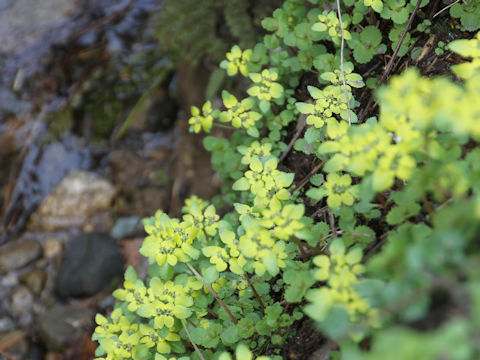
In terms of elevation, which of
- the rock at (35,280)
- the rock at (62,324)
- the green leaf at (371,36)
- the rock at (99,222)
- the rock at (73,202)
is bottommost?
the rock at (35,280)

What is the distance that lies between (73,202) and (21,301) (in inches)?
37.1

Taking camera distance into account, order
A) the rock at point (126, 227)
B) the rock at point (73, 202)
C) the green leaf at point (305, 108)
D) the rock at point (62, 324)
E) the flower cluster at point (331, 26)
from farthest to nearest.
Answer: the rock at point (73, 202)
the rock at point (126, 227)
the rock at point (62, 324)
the flower cluster at point (331, 26)
the green leaf at point (305, 108)

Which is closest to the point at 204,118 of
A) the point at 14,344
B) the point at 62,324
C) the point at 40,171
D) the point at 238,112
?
the point at 238,112

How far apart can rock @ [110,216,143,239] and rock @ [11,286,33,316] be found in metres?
0.85

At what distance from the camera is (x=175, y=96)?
164 inches

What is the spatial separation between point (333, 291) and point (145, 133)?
3.38 m

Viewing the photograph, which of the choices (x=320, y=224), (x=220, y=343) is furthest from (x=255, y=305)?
(x=320, y=224)

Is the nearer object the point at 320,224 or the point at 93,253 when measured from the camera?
the point at 320,224

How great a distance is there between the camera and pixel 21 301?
3.57 m

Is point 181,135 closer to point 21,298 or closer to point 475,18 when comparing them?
point 21,298

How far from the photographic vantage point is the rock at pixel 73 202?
3922 millimetres

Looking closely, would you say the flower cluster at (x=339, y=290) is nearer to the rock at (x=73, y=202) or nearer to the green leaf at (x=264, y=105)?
the green leaf at (x=264, y=105)

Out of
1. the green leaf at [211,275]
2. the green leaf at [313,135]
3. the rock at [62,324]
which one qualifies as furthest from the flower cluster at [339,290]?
the rock at [62,324]

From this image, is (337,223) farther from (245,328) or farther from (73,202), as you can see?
(73,202)
